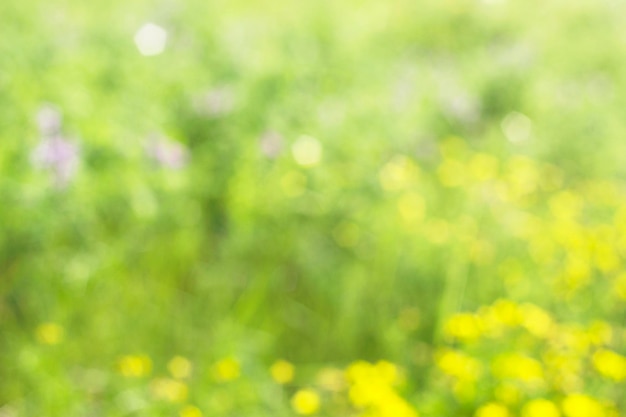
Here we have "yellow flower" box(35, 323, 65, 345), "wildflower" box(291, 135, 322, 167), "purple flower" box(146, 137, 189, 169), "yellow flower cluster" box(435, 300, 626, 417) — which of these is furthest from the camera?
"wildflower" box(291, 135, 322, 167)

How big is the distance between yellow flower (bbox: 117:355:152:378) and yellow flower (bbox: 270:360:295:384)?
1.03ft

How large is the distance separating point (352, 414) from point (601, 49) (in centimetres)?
469

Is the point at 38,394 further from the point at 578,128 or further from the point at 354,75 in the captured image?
the point at 578,128

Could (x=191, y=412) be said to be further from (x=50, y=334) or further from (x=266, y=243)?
(x=266, y=243)

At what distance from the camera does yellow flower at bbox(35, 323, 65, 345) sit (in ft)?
6.49

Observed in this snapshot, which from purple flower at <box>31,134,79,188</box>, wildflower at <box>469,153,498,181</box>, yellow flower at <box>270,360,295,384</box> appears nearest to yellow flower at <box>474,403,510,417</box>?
yellow flower at <box>270,360,295,384</box>

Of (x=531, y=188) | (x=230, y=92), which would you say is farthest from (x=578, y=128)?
(x=230, y=92)

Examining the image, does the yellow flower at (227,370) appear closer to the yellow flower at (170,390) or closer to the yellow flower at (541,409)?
the yellow flower at (170,390)

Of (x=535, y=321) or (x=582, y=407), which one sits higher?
(x=535, y=321)

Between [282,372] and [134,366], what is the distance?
0.38m

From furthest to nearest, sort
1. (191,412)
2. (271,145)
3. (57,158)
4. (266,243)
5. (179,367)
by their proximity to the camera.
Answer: (266,243), (271,145), (179,367), (57,158), (191,412)

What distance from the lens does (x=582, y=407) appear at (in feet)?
5.85

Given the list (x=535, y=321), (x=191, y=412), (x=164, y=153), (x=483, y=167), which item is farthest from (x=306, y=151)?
(x=483, y=167)

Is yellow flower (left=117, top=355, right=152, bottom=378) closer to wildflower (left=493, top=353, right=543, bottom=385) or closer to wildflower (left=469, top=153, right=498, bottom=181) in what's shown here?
wildflower (left=493, top=353, right=543, bottom=385)
